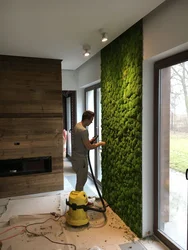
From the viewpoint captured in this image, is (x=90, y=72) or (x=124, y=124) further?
(x=90, y=72)

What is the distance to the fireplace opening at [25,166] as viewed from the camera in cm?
376

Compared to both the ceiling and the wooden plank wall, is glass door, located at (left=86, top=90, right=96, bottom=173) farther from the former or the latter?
the ceiling

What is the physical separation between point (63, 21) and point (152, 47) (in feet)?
3.18

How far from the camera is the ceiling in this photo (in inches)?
75.8

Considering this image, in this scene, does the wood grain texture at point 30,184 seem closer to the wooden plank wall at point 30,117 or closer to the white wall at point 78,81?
the wooden plank wall at point 30,117

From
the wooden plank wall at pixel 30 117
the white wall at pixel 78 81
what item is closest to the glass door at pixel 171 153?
the wooden plank wall at pixel 30 117

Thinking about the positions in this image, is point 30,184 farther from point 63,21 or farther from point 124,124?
point 63,21

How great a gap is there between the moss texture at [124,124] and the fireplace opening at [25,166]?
3.80 feet

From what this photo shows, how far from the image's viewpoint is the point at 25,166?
3.88 m

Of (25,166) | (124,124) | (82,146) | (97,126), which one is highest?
(124,124)

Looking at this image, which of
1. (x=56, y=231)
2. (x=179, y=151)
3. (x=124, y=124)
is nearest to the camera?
(x=179, y=151)

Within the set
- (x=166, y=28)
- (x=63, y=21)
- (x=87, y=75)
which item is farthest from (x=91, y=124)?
(x=166, y=28)

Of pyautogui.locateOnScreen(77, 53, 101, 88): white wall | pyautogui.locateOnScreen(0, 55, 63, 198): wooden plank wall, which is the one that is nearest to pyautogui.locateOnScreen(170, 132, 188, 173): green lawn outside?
pyautogui.locateOnScreen(77, 53, 101, 88): white wall

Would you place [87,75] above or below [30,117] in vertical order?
above
